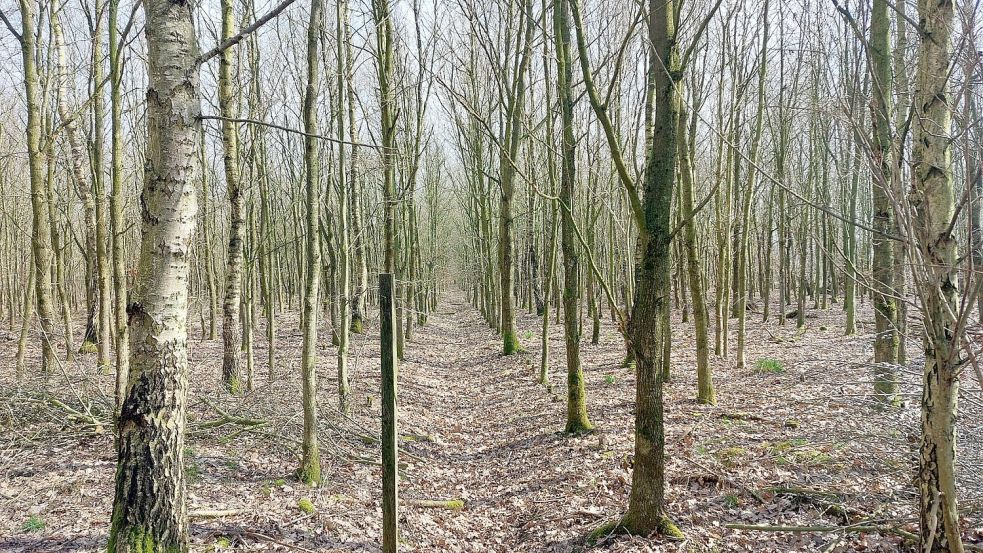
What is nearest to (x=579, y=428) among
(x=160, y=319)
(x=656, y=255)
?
(x=656, y=255)

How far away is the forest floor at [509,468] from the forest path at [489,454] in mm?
28

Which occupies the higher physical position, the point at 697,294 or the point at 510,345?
the point at 697,294

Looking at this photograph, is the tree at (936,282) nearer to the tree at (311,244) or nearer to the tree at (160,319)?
the tree at (160,319)

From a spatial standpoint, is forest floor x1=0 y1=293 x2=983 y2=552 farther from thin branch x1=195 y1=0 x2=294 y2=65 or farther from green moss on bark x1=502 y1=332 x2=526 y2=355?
green moss on bark x1=502 y1=332 x2=526 y2=355

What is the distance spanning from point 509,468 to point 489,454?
0.67 meters

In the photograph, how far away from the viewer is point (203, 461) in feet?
18.3

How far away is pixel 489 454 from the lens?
7.05 m

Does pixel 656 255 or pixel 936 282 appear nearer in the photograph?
pixel 936 282

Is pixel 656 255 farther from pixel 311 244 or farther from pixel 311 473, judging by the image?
pixel 311 473

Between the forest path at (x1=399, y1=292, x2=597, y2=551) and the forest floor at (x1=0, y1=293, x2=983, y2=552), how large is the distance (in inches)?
1.1

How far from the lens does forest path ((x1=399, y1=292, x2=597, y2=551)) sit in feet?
16.0

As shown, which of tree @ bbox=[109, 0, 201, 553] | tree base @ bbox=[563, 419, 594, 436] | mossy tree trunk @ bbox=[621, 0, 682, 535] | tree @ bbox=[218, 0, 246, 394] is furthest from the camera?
tree @ bbox=[218, 0, 246, 394]

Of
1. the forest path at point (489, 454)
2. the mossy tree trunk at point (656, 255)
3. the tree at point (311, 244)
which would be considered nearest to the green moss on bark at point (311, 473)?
the tree at point (311, 244)

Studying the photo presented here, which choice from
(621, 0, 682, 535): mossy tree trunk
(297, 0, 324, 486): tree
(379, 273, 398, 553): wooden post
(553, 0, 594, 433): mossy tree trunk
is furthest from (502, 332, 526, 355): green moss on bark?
(379, 273, 398, 553): wooden post
